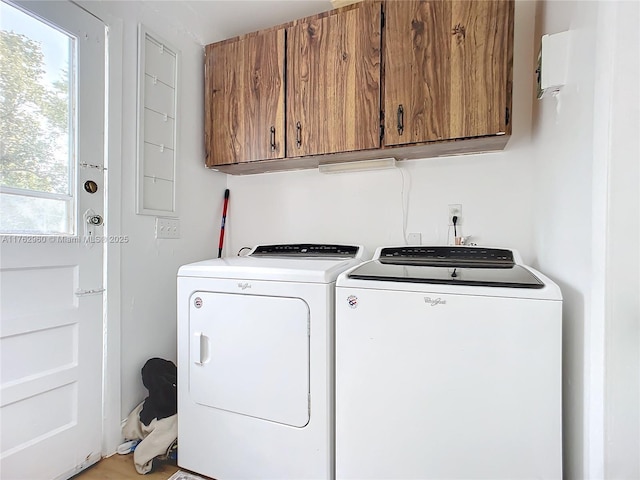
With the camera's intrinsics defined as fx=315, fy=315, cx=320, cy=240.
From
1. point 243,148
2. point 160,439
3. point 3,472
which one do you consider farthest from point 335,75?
point 3,472

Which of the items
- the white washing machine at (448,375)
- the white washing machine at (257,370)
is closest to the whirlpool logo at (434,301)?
the white washing machine at (448,375)

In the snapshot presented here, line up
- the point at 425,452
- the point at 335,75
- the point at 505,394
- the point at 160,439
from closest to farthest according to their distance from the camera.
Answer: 1. the point at 505,394
2. the point at 425,452
3. the point at 160,439
4. the point at 335,75

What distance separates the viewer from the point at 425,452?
113cm

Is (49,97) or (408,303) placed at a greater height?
(49,97)

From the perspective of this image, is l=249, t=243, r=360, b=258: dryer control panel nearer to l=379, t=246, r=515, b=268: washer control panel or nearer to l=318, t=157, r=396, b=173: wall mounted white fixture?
l=379, t=246, r=515, b=268: washer control panel

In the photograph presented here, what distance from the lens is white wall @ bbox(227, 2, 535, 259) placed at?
5.71 ft

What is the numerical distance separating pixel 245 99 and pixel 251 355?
1.54m

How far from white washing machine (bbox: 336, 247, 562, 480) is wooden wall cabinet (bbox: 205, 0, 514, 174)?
30.1 inches

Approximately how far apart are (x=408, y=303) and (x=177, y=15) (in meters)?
2.20

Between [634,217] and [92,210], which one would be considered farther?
[92,210]

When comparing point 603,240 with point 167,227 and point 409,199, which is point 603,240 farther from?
point 167,227

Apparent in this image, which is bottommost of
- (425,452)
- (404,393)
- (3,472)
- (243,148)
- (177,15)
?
(3,472)

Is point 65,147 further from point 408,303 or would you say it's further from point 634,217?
point 634,217

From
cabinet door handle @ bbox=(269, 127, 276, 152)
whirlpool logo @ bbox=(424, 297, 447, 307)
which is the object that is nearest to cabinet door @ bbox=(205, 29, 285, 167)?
cabinet door handle @ bbox=(269, 127, 276, 152)
